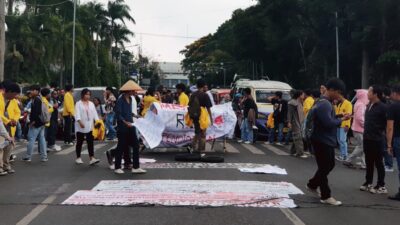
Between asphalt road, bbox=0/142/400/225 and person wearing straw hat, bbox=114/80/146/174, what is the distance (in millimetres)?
296

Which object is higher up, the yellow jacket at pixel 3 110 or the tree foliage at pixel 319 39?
the tree foliage at pixel 319 39

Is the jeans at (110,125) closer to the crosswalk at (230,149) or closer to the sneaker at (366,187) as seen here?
the crosswalk at (230,149)

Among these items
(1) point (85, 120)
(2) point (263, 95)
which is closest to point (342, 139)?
(1) point (85, 120)

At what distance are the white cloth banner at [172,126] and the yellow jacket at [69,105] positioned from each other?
290cm

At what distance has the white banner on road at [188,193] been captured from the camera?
27.2ft

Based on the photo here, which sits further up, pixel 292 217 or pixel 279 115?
pixel 279 115

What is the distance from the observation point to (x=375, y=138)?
9.67 metres

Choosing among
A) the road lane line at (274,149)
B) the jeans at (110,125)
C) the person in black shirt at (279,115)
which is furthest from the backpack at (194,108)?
the jeans at (110,125)

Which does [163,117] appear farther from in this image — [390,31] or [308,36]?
[308,36]

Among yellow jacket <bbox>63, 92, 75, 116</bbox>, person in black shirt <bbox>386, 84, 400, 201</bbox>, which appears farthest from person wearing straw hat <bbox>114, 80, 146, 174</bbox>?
yellow jacket <bbox>63, 92, 75, 116</bbox>

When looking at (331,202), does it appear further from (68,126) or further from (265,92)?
(265,92)

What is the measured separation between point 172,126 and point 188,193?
5.91 metres

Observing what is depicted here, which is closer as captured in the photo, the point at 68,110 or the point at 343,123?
the point at 343,123

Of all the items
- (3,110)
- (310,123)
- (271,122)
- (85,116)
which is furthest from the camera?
(271,122)
